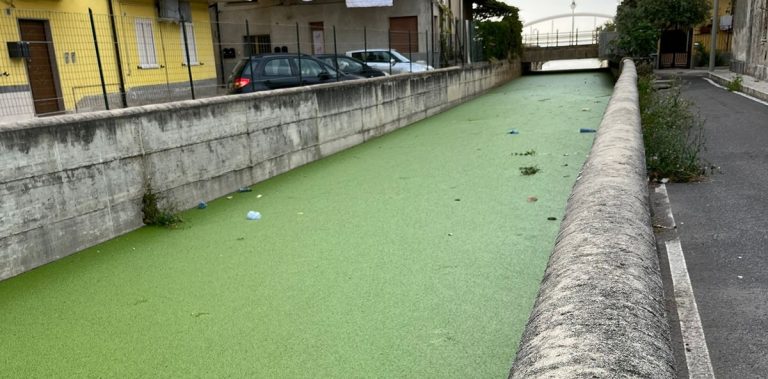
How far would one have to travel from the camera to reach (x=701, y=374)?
10.5ft

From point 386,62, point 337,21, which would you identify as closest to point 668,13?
point 337,21

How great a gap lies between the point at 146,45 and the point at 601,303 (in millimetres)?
17338

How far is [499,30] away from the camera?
1178 inches

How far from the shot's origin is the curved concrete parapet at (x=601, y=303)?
1.59 meters

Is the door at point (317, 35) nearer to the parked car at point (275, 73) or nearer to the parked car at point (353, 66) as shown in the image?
the parked car at point (353, 66)

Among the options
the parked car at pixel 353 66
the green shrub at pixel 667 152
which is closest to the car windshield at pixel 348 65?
the parked car at pixel 353 66

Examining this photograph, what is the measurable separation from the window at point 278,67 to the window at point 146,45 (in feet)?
17.2

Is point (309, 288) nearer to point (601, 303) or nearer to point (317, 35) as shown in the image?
point (601, 303)

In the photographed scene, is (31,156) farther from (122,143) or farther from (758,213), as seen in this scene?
(758,213)

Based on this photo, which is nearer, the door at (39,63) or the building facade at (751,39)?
the door at (39,63)

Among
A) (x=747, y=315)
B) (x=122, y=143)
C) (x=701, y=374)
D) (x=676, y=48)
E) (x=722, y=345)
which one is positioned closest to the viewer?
(x=701, y=374)

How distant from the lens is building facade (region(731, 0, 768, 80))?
71.4 ft

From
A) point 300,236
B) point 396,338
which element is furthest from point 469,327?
point 300,236

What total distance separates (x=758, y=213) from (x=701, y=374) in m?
3.42
